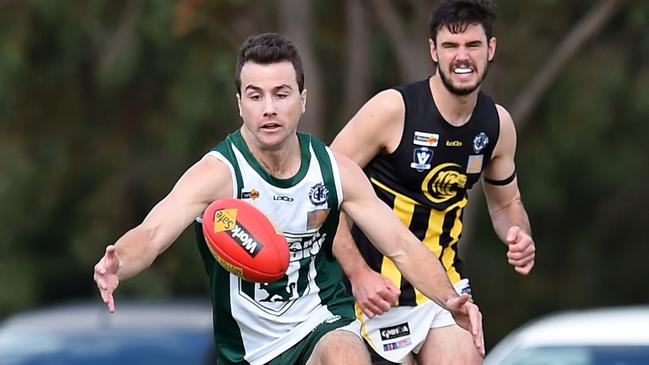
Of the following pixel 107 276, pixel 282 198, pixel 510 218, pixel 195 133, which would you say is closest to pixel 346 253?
pixel 282 198

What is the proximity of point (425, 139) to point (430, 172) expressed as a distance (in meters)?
0.15

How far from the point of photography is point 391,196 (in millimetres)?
7320

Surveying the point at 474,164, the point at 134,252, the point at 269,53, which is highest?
the point at 269,53

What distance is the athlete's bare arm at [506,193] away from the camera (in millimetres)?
7305

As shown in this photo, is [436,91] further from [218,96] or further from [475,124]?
[218,96]

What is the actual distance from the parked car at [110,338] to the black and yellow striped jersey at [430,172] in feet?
13.2

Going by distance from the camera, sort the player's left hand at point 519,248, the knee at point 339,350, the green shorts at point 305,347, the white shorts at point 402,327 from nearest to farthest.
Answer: the knee at point 339,350, the green shorts at point 305,347, the player's left hand at point 519,248, the white shorts at point 402,327

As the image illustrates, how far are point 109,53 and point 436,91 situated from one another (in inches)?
362

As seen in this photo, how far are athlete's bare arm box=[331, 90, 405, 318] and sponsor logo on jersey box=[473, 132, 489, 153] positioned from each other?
0.36m

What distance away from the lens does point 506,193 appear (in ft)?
25.4

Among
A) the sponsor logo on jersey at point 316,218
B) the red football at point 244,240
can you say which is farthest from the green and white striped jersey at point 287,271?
the red football at point 244,240

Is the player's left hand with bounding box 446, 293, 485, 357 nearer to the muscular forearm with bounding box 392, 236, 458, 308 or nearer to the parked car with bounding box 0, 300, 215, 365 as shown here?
the muscular forearm with bounding box 392, 236, 458, 308

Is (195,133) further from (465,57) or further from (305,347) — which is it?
(305,347)

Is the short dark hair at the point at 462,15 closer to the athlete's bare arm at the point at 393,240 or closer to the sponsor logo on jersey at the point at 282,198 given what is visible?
the athlete's bare arm at the point at 393,240
